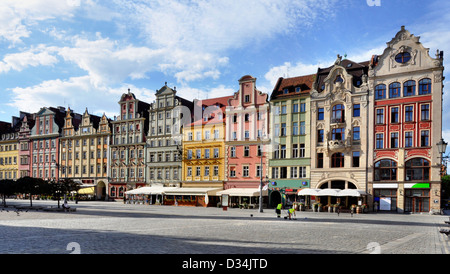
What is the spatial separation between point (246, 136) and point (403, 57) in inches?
880

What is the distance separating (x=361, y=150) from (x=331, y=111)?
6.20 m

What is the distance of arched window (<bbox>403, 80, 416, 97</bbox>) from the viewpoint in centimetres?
4469

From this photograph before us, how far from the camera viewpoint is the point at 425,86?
4409cm

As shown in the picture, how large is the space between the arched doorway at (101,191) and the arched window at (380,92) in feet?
167

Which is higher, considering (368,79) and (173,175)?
(368,79)

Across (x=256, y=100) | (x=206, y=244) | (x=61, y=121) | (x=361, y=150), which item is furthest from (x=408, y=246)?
(x=61, y=121)

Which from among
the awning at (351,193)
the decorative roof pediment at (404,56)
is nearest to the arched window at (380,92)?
the decorative roof pediment at (404,56)

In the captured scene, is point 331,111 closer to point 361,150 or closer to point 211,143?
point 361,150

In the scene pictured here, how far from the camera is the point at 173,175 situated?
209ft

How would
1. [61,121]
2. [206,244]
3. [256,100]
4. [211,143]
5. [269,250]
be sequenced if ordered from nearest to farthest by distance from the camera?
[269,250] → [206,244] → [256,100] → [211,143] → [61,121]

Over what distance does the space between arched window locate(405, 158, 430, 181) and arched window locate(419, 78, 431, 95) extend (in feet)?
25.0

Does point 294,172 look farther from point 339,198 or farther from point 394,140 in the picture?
point 394,140

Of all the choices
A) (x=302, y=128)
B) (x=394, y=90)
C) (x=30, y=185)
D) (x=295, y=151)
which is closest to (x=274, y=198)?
(x=295, y=151)

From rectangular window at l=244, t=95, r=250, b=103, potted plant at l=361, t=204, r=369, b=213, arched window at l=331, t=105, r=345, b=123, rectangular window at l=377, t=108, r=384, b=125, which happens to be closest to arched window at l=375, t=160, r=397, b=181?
potted plant at l=361, t=204, r=369, b=213
